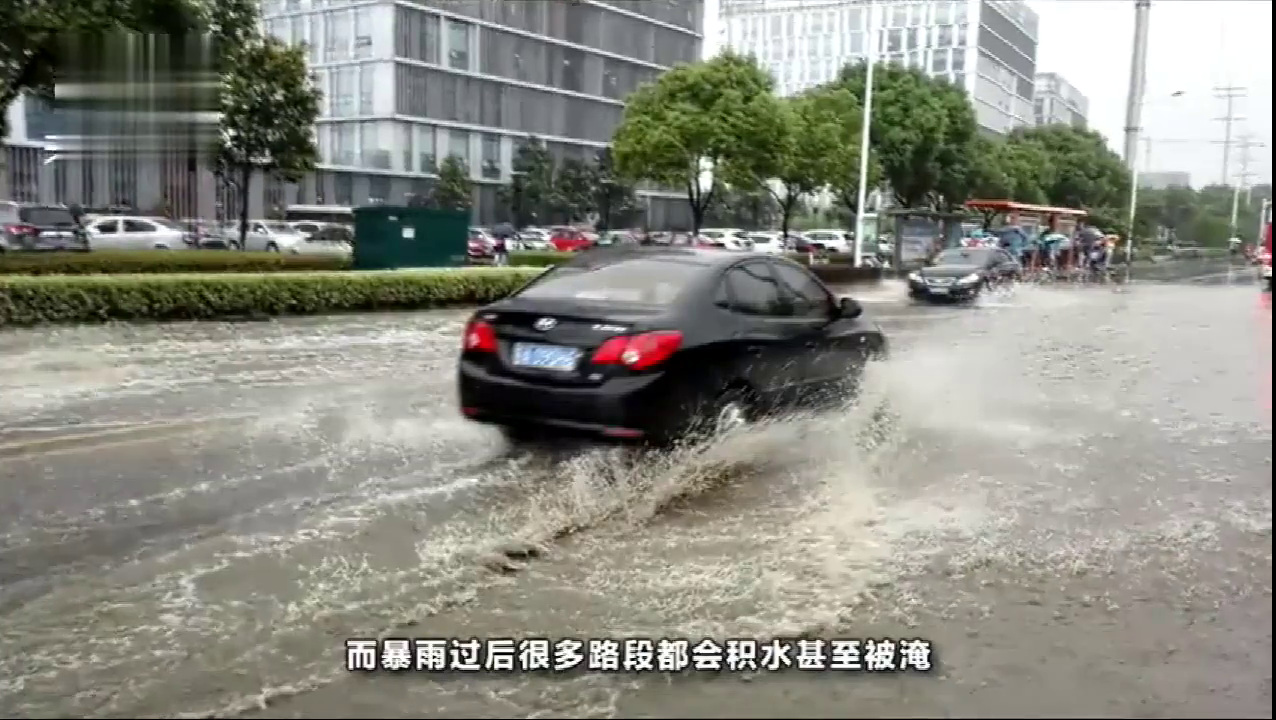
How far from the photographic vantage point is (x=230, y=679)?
3.36 m

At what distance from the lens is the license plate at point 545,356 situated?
5.64 metres

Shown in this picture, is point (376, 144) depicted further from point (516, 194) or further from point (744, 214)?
point (744, 214)

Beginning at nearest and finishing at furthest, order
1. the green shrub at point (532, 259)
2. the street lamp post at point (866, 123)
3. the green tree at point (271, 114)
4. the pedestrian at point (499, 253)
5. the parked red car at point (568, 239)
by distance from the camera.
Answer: the street lamp post at point (866, 123), the green tree at point (271, 114), the green shrub at point (532, 259), the pedestrian at point (499, 253), the parked red car at point (568, 239)

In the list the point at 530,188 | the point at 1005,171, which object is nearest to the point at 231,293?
the point at 1005,171

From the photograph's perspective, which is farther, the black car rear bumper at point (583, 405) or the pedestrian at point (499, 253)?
the pedestrian at point (499, 253)

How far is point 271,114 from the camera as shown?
26.6 metres

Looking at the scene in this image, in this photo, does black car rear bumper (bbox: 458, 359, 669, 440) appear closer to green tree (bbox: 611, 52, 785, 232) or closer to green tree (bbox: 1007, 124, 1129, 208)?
green tree (bbox: 611, 52, 785, 232)

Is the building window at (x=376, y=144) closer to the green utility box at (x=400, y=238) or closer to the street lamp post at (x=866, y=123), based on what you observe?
the street lamp post at (x=866, y=123)

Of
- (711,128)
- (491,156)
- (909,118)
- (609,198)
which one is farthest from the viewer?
(609,198)

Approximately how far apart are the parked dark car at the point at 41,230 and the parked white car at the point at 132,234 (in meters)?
1.71

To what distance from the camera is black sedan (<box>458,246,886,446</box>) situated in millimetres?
5559

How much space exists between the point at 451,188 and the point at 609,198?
10039 millimetres

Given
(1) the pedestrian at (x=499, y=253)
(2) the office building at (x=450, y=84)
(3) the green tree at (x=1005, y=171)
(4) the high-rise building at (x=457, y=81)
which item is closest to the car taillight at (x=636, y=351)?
(1) the pedestrian at (x=499, y=253)

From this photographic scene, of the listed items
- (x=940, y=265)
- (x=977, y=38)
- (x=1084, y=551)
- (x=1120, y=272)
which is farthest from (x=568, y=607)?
(x=1120, y=272)
